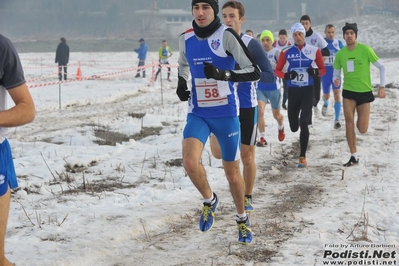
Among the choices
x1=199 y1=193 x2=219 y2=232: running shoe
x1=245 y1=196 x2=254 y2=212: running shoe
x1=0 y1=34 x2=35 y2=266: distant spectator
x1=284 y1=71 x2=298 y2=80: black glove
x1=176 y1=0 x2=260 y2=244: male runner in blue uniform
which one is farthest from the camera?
x1=284 y1=71 x2=298 y2=80: black glove

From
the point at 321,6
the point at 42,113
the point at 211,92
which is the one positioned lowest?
the point at 42,113

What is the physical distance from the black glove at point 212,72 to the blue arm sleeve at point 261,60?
1.23m

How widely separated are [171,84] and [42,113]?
983 centimetres

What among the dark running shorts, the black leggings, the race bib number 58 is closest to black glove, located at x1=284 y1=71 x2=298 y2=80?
the black leggings

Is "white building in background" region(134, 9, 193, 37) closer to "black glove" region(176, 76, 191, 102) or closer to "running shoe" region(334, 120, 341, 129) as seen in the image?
"running shoe" region(334, 120, 341, 129)

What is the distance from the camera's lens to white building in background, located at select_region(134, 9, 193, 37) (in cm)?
8975

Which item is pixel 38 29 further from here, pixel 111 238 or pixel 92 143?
pixel 111 238

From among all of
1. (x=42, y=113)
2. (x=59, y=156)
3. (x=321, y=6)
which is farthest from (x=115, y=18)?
(x=59, y=156)

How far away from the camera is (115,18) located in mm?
89750

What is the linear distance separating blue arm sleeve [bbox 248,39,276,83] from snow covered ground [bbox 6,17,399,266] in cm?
144

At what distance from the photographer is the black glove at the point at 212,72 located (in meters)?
4.93

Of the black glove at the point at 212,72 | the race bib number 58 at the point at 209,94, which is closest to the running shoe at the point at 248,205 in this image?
the race bib number 58 at the point at 209,94

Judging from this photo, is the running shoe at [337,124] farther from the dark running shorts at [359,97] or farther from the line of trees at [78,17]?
the line of trees at [78,17]

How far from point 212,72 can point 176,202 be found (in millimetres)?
2336
